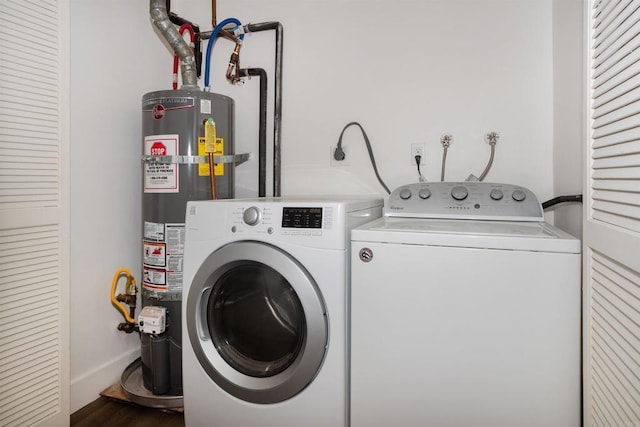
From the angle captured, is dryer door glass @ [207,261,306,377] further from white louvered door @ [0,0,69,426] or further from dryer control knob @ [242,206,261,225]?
white louvered door @ [0,0,69,426]

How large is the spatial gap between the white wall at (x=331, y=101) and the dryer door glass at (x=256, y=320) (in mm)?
762

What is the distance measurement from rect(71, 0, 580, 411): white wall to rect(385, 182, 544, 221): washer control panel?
23cm

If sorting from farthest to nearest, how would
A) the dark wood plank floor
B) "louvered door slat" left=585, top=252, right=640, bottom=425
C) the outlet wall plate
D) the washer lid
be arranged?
the outlet wall plate, the dark wood plank floor, the washer lid, "louvered door slat" left=585, top=252, right=640, bottom=425

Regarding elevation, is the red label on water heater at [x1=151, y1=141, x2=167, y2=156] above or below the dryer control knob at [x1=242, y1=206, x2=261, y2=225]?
above

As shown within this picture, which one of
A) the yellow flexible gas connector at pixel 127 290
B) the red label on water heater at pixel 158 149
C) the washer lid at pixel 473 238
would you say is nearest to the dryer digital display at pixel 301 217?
the washer lid at pixel 473 238

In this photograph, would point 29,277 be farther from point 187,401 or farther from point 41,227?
point 187,401

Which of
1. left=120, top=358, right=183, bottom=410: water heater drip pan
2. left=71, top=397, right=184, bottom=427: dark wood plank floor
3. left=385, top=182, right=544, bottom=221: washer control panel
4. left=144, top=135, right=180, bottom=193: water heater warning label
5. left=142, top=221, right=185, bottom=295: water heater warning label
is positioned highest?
left=144, top=135, right=180, bottom=193: water heater warning label

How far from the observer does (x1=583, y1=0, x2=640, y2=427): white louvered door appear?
0.67 m

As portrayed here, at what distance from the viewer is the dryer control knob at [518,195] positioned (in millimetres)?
1334

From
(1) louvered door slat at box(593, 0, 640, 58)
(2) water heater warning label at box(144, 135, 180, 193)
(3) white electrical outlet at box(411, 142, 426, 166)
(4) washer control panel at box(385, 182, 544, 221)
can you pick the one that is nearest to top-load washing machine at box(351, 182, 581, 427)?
(4) washer control panel at box(385, 182, 544, 221)

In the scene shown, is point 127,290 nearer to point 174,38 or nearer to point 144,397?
point 144,397

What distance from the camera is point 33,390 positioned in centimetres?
126

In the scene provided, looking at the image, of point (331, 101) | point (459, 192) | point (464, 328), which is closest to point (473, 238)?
point (464, 328)

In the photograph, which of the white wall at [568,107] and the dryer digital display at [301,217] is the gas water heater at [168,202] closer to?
the dryer digital display at [301,217]
